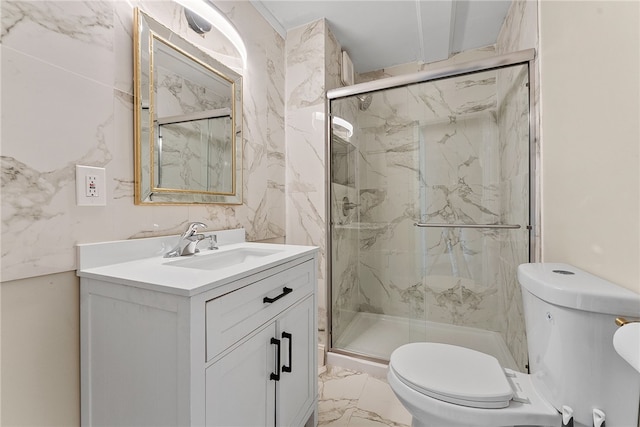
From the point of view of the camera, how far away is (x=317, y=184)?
75.3 inches

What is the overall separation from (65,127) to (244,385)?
0.93 meters

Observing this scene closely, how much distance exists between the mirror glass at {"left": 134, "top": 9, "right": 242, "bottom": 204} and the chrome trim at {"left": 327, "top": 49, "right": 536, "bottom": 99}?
0.74m

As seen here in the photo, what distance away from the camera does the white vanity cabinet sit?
0.67 metres

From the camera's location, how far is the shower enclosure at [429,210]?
1.73m

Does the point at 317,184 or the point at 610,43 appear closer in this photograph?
the point at 610,43

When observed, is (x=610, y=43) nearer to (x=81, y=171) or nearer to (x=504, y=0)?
(x=504, y=0)

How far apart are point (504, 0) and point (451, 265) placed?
67.8 inches

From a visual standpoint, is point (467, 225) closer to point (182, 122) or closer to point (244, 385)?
point (244, 385)

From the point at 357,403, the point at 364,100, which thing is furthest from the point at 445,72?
the point at 357,403

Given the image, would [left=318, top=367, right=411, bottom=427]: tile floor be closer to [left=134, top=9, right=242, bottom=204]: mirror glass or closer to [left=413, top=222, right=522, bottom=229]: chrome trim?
[left=413, top=222, right=522, bottom=229]: chrome trim

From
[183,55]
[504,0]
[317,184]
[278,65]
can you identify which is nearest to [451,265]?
[317,184]

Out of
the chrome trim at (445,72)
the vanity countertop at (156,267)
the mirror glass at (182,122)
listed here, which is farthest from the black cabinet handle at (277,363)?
Answer: the chrome trim at (445,72)

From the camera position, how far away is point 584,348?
0.76m

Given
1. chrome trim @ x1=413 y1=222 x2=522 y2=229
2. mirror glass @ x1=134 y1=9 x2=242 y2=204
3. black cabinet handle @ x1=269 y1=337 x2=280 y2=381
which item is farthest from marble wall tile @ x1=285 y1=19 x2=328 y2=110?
black cabinet handle @ x1=269 y1=337 x2=280 y2=381
